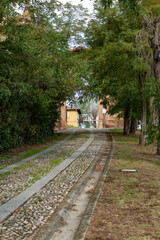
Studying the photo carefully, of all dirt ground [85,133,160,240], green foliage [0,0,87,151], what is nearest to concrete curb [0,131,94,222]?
dirt ground [85,133,160,240]

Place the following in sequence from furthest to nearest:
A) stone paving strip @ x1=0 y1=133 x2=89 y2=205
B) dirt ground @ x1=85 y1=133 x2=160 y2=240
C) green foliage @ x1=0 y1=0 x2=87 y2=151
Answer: green foliage @ x1=0 y1=0 x2=87 y2=151, stone paving strip @ x1=0 y1=133 x2=89 y2=205, dirt ground @ x1=85 y1=133 x2=160 y2=240

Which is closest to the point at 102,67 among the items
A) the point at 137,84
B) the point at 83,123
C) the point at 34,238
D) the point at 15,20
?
the point at 137,84

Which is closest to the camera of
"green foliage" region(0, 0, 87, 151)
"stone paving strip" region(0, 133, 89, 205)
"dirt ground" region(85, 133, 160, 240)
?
"dirt ground" region(85, 133, 160, 240)

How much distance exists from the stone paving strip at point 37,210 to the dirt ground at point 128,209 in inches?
30.5

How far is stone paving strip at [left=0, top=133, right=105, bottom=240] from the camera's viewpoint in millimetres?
3467

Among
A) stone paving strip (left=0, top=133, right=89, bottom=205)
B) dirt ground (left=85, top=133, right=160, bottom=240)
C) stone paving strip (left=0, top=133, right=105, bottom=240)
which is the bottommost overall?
stone paving strip (left=0, top=133, right=89, bottom=205)

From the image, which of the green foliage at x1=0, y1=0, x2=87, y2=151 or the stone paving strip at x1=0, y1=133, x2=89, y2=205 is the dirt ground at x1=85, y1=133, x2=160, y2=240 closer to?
the stone paving strip at x1=0, y1=133, x2=89, y2=205

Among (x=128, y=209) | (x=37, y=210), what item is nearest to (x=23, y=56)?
(x=37, y=210)

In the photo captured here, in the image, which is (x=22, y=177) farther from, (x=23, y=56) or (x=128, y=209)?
(x=23, y=56)

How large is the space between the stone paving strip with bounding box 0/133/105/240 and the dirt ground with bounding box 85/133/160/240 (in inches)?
30.5

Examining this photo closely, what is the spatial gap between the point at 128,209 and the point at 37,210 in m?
Answer: 1.51

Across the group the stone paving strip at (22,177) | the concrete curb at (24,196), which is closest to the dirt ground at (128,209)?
the concrete curb at (24,196)

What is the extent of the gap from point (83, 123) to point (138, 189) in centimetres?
5184

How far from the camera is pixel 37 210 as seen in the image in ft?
14.1
